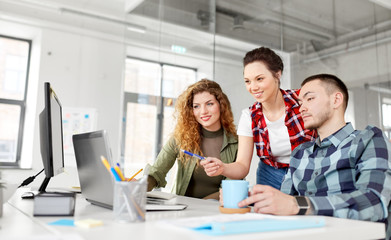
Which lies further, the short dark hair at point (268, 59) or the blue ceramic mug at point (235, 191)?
the short dark hair at point (268, 59)

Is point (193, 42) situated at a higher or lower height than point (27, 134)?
A: higher

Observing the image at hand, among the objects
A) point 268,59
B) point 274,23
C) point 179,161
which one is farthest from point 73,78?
point 268,59

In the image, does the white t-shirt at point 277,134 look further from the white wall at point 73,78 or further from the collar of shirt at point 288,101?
the white wall at point 73,78

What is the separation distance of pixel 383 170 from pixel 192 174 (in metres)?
1.14

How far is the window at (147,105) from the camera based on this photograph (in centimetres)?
373

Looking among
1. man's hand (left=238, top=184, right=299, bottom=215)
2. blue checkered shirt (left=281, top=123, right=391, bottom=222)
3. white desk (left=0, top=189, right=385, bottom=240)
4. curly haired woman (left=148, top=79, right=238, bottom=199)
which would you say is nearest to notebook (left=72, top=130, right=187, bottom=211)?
white desk (left=0, top=189, right=385, bottom=240)

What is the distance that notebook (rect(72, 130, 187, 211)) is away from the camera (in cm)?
90

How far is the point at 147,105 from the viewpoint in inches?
154

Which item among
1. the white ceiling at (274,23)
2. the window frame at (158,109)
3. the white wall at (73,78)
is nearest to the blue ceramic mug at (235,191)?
the white ceiling at (274,23)

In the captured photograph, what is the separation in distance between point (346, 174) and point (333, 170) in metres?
0.04

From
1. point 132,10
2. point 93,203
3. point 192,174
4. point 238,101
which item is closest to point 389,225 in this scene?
point 93,203

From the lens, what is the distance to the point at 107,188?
3.13 feet

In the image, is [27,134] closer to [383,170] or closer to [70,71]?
[70,71]

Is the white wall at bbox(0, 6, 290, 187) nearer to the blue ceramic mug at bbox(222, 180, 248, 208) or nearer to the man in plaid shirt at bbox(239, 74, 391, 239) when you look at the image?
the man in plaid shirt at bbox(239, 74, 391, 239)
